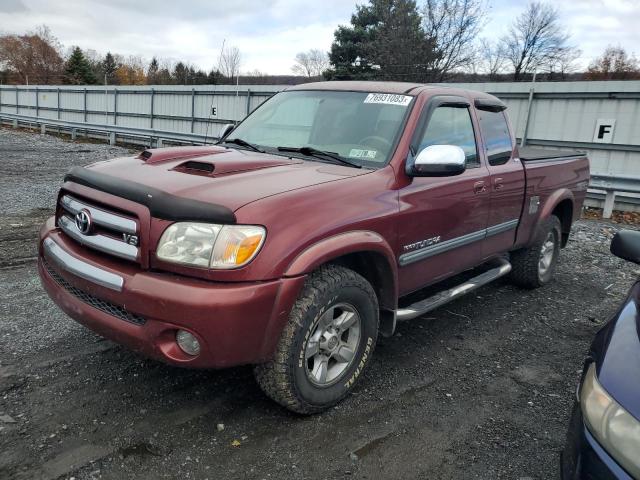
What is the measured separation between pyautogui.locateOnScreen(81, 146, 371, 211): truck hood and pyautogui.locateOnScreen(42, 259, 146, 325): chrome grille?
25.4 inches

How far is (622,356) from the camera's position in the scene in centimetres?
185

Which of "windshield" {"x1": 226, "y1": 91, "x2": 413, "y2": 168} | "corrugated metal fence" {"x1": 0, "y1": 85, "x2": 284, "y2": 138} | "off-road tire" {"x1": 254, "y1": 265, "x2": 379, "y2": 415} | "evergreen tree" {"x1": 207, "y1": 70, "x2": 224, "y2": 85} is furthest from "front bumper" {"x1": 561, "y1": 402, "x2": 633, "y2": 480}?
"corrugated metal fence" {"x1": 0, "y1": 85, "x2": 284, "y2": 138}

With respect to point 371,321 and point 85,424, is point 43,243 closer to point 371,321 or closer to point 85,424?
point 85,424

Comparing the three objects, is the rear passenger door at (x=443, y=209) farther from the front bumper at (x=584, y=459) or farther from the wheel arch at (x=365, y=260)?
the front bumper at (x=584, y=459)

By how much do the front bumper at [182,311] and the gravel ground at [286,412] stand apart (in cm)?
50

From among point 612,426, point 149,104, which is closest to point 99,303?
point 612,426

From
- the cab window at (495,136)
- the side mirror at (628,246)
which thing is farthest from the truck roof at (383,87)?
the side mirror at (628,246)

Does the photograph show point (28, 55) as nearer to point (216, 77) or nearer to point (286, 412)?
point (216, 77)

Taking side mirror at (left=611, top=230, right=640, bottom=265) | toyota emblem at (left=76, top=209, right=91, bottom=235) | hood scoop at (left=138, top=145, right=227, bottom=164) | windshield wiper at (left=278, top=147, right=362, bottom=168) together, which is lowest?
toyota emblem at (left=76, top=209, right=91, bottom=235)

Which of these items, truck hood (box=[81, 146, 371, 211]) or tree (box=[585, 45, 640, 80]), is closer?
truck hood (box=[81, 146, 371, 211])

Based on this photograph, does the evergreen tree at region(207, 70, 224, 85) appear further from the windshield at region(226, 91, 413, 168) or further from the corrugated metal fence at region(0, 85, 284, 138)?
the windshield at region(226, 91, 413, 168)

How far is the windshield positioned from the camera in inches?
136

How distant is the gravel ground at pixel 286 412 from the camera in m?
2.54

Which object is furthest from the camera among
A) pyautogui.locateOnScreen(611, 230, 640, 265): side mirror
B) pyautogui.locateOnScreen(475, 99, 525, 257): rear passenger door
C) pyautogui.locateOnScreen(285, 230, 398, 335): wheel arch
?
pyautogui.locateOnScreen(475, 99, 525, 257): rear passenger door
